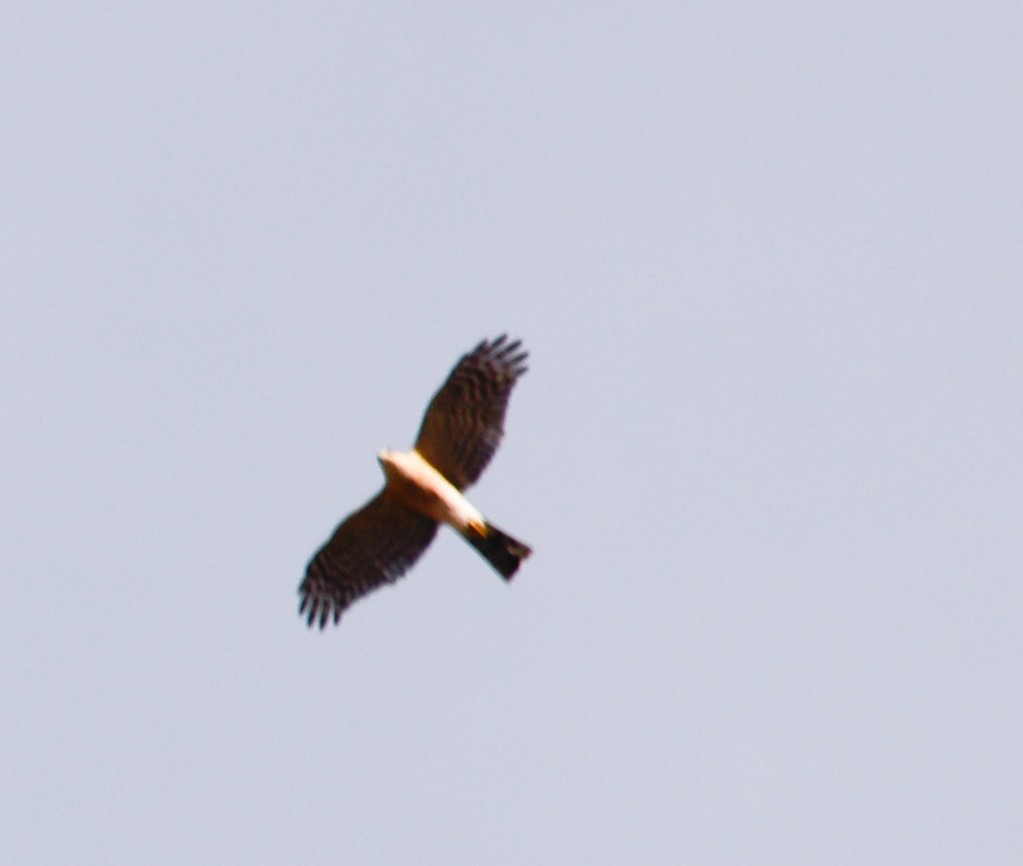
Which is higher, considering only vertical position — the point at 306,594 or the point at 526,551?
the point at 526,551

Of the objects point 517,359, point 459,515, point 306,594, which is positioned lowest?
point 306,594

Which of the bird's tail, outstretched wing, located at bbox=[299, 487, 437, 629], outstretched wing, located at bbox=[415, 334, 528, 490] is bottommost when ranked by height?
outstretched wing, located at bbox=[299, 487, 437, 629]

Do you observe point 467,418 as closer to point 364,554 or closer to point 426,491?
point 426,491

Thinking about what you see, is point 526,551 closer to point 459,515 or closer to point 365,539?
point 459,515

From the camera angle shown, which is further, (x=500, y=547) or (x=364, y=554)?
(x=364, y=554)

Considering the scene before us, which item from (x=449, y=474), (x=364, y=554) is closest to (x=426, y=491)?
(x=449, y=474)

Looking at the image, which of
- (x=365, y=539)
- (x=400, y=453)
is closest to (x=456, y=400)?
(x=400, y=453)
